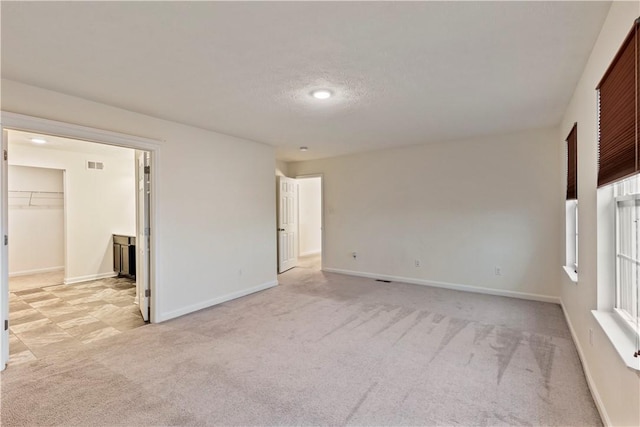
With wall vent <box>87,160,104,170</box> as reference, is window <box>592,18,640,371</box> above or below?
below

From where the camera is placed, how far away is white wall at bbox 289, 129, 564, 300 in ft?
14.0

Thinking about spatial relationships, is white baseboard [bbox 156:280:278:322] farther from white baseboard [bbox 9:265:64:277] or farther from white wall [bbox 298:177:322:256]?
white baseboard [bbox 9:265:64:277]

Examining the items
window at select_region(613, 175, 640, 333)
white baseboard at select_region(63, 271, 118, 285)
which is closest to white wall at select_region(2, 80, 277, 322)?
white baseboard at select_region(63, 271, 118, 285)

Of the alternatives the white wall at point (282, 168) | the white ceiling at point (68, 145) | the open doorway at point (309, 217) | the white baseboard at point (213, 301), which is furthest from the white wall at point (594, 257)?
the open doorway at point (309, 217)

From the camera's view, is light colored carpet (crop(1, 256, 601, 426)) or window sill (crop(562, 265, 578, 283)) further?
window sill (crop(562, 265, 578, 283))

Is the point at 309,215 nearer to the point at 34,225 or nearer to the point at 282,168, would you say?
the point at 282,168

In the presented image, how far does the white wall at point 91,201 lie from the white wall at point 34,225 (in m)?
0.18

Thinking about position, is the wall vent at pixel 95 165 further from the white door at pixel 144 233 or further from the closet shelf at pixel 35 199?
the white door at pixel 144 233

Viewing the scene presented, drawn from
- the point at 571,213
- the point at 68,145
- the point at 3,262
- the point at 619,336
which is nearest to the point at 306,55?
the point at 619,336

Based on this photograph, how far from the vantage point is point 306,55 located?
216 centimetres

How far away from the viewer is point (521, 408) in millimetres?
1966

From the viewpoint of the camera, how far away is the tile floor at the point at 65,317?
9.82 ft

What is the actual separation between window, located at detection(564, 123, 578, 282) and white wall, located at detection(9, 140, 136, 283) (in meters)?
6.62

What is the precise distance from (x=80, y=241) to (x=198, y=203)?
3480 mm
